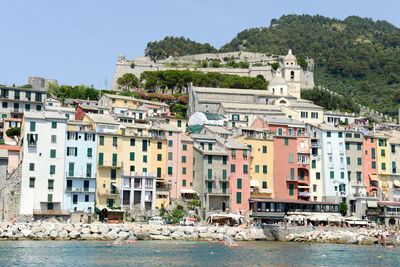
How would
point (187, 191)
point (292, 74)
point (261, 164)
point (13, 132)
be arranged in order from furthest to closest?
point (292, 74)
point (13, 132)
point (261, 164)
point (187, 191)

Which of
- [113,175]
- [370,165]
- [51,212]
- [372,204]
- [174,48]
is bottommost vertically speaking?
[51,212]

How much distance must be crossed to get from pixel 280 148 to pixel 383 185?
617 inches

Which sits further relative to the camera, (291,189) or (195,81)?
(195,81)

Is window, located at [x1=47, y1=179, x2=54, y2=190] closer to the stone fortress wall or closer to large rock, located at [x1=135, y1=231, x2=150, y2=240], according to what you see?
large rock, located at [x1=135, y1=231, x2=150, y2=240]

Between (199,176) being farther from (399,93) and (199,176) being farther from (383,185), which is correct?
(399,93)

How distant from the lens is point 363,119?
110m

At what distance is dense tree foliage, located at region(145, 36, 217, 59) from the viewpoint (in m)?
181

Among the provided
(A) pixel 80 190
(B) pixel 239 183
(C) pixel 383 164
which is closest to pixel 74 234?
(A) pixel 80 190

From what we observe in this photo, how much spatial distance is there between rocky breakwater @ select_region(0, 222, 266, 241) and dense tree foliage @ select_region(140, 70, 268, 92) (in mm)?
61152

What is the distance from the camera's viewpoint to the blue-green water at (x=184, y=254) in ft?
157

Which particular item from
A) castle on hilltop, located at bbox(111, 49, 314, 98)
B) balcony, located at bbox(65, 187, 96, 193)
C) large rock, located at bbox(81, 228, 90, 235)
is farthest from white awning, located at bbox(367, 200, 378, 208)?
castle on hilltop, located at bbox(111, 49, 314, 98)

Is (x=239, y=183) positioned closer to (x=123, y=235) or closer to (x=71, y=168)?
(x=123, y=235)

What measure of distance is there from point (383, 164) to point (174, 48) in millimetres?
108630

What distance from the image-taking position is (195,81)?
126438 mm
